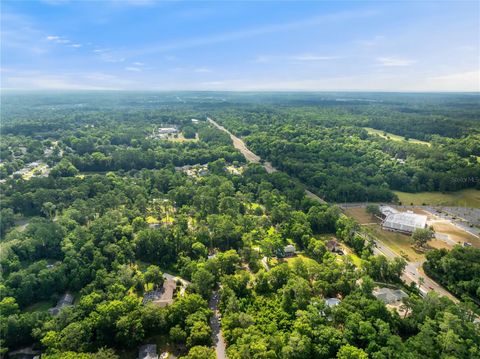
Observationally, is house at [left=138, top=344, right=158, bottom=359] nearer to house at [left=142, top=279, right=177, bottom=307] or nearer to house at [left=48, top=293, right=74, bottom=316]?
house at [left=142, top=279, right=177, bottom=307]

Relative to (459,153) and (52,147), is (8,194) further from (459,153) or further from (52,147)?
(459,153)

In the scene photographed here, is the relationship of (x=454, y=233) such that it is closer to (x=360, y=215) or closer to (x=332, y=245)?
(x=360, y=215)

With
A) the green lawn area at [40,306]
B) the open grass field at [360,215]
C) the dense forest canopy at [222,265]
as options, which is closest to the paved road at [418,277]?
the dense forest canopy at [222,265]

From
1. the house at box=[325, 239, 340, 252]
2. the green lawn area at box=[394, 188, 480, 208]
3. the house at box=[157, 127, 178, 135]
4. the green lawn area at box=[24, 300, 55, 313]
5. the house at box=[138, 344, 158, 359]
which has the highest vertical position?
the house at box=[157, 127, 178, 135]

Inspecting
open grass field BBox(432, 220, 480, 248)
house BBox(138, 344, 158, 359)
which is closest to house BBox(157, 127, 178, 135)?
open grass field BBox(432, 220, 480, 248)

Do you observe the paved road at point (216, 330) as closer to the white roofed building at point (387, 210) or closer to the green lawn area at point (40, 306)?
the green lawn area at point (40, 306)

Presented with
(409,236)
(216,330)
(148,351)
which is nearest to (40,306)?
(148,351)
